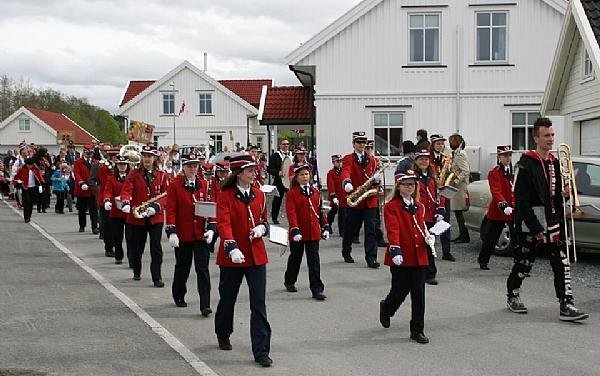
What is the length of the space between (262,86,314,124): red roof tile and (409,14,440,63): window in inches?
184

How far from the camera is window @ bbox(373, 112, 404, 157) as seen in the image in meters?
25.9

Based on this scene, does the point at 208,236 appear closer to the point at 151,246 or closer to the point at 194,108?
the point at 151,246

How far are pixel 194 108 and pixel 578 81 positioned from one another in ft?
148

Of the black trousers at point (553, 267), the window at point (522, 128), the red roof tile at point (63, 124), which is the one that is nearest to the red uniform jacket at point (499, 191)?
the black trousers at point (553, 267)

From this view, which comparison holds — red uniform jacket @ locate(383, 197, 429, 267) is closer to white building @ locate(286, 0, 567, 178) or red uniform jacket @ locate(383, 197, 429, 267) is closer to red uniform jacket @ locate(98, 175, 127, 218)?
red uniform jacket @ locate(98, 175, 127, 218)

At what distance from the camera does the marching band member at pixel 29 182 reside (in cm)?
2102

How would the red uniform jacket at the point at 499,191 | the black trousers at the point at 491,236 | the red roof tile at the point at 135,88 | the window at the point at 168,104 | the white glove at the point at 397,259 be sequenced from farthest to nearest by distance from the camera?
the red roof tile at the point at 135,88
the window at the point at 168,104
the black trousers at the point at 491,236
the red uniform jacket at the point at 499,191
the white glove at the point at 397,259

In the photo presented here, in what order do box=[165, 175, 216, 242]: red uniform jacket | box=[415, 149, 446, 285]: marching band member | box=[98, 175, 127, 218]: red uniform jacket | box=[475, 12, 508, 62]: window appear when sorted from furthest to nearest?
box=[475, 12, 508, 62]: window, box=[98, 175, 127, 218]: red uniform jacket, box=[415, 149, 446, 285]: marching band member, box=[165, 175, 216, 242]: red uniform jacket

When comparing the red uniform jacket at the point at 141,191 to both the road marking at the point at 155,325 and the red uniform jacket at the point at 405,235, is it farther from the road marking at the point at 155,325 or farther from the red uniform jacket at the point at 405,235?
the red uniform jacket at the point at 405,235

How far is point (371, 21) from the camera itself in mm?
25578

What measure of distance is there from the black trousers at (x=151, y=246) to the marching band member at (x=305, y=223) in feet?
5.74

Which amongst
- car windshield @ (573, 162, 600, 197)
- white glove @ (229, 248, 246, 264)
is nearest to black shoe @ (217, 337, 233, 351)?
white glove @ (229, 248, 246, 264)

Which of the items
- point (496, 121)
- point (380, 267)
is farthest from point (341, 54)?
point (380, 267)

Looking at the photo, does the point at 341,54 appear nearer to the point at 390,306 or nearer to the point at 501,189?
the point at 501,189
